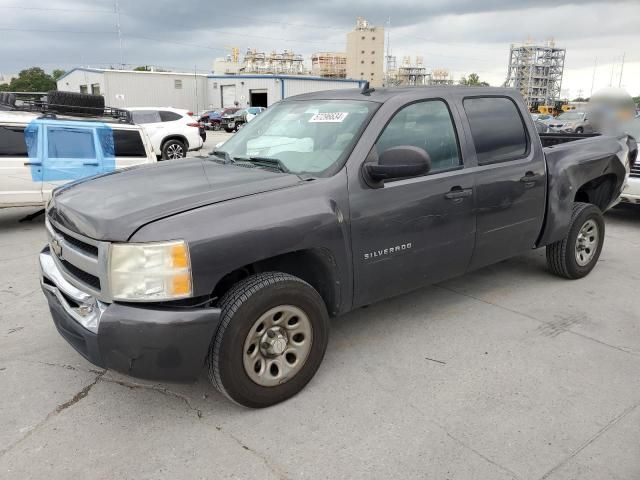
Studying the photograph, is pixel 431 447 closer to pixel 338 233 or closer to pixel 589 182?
pixel 338 233

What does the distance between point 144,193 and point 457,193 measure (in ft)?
7.06

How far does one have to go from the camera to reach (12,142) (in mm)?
7289

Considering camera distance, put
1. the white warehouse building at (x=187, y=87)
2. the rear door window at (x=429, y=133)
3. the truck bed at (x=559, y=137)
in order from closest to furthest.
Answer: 1. the rear door window at (x=429, y=133)
2. the truck bed at (x=559, y=137)
3. the white warehouse building at (x=187, y=87)

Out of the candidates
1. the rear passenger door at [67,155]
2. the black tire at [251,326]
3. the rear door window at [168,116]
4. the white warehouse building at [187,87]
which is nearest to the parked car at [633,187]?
the black tire at [251,326]

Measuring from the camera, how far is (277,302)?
9.18 feet

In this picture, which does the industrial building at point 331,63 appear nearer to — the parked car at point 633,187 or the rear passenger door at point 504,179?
the parked car at point 633,187

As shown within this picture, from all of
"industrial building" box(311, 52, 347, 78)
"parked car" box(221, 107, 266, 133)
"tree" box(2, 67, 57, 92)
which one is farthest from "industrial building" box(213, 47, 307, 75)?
"parked car" box(221, 107, 266, 133)

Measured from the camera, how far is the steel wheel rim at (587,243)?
5.10 metres

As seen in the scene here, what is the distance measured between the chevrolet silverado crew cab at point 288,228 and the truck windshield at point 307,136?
15 mm

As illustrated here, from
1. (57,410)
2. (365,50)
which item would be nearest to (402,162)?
(57,410)

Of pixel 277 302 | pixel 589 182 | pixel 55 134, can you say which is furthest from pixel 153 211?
pixel 55 134

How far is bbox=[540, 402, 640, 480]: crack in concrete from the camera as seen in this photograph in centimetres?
248

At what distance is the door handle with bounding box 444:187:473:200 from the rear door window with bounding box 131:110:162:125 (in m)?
13.6

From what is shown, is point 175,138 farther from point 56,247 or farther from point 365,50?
point 365,50
